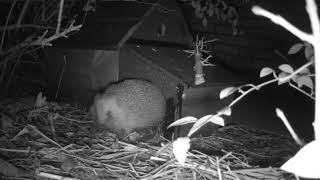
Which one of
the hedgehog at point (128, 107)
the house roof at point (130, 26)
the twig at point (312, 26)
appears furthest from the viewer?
the house roof at point (130, 26)

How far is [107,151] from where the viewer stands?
4.84 ft

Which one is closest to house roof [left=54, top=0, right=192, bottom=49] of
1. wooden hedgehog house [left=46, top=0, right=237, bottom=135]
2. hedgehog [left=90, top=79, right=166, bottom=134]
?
wooden hedgehog house [left=46, top=0, right=237, bottom=135]

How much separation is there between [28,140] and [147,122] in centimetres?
58

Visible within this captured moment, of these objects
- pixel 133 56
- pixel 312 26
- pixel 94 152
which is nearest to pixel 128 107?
pixel 133 56

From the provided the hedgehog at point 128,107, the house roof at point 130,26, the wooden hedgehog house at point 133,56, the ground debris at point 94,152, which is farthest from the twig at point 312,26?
the house roof at point 130,26

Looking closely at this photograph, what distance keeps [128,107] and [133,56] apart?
0.92 feet

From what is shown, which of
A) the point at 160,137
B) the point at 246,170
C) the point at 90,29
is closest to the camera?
the point at 246,170

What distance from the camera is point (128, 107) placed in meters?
1.80

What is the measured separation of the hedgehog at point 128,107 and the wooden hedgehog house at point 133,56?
4.1 inches

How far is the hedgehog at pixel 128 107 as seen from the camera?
1.78 metres

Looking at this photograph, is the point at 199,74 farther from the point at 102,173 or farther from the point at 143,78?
the point at 102,173

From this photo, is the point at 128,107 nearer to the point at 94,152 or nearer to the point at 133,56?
the point at 133,56

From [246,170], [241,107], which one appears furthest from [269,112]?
[246,170]

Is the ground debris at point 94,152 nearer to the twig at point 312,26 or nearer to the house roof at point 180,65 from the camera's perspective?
the house roof at point 180,65
